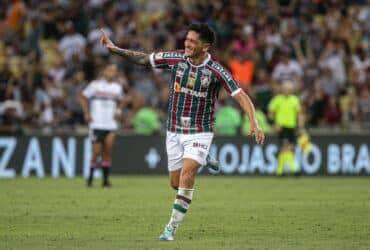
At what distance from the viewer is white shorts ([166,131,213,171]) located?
39.7 feet

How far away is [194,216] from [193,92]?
3345mm

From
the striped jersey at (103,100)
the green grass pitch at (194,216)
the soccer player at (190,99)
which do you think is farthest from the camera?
the striped jersey at (103,100)

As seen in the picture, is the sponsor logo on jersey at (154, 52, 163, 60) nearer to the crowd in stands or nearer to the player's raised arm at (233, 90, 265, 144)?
the player's raised arm at (233, 90, 265, 144)

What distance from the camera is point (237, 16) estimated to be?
30391mm

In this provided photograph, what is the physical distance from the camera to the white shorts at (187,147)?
39.7ft

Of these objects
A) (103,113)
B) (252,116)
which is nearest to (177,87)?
(252,116)

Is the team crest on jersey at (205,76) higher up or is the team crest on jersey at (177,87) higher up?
the team crest on jersey at (205,76)

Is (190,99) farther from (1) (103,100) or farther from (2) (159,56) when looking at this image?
(1) (103,100)

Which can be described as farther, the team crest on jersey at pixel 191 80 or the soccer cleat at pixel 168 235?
the team crest on jersey at pixel 191 80

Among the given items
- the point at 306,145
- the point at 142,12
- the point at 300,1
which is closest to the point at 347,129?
the point at 306,145

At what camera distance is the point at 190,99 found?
40.4ft

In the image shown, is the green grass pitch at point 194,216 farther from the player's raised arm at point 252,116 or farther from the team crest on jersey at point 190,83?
the team crest on jersey at point 190,83

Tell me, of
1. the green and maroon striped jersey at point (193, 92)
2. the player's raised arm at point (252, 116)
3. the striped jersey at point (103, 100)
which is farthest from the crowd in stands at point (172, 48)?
the player's raised arm at point (252, 116)

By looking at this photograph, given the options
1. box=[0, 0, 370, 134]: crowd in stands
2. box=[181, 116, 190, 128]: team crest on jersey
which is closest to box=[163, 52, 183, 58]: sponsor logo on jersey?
box=[181, 116, 190, 128]: team crest on jersey
